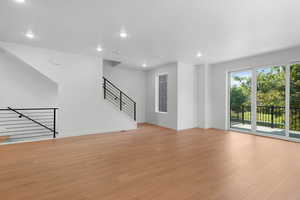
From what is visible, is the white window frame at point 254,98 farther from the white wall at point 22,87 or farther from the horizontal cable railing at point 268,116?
the white wall at point 22,87

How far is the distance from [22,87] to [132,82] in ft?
14.5

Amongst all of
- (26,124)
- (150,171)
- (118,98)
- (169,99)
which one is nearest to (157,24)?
(150,171)

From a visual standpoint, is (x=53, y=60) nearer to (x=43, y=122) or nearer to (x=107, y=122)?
(x=43, y=122)

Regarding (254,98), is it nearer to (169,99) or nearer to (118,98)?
(169,99)

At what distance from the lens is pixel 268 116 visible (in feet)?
17.1

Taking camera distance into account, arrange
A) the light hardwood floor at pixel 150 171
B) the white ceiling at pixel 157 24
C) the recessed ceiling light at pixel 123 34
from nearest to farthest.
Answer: the light hardwood floor at pixel 150 171 < the white ceiling at pixel 157 24 < the recessed ceiling light at pixel 123 34

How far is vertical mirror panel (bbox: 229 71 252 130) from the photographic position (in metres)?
5.63

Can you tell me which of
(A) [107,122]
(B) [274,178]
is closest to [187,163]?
(B) [274,178]

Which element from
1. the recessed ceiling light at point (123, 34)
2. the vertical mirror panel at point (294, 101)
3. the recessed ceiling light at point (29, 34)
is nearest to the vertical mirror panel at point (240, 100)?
the vertical mirror panel at point (294, 101)

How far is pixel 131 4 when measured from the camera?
2484 mm

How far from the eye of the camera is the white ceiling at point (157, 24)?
252 centimetres

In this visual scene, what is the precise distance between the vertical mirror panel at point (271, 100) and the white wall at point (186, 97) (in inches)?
92.1

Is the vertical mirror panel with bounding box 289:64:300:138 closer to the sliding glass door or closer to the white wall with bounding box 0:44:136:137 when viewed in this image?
the sliding glass door

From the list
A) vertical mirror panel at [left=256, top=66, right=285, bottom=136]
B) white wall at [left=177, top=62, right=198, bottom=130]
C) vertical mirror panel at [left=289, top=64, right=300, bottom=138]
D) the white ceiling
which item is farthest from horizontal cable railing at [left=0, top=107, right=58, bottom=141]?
vertical mirror panel at [left=289, top=64, right=300, bottom=138]
